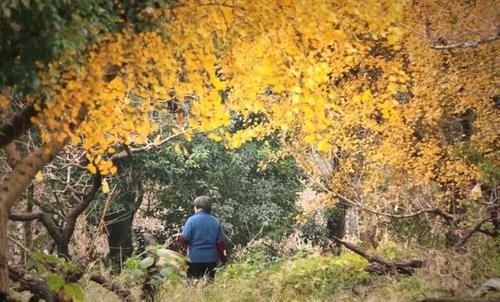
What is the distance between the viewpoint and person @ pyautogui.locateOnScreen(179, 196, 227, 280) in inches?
374

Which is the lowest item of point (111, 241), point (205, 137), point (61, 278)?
point (111, 241)

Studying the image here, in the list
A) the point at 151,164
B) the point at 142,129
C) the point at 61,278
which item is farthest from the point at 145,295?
the point at 151,164

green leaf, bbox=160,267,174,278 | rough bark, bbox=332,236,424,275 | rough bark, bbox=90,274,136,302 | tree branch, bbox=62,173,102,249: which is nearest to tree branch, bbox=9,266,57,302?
rough bark, bbox=90,274,136,302

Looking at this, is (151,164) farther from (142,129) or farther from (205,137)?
(142,129)

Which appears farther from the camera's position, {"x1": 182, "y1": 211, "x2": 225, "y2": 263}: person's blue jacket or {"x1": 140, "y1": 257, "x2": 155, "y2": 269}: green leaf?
{"x1": 182, "y1": 211, "x2": 225, "y2": 263}: person's blue jacket

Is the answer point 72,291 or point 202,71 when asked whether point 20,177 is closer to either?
point 72,291

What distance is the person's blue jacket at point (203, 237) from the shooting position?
9492 mm

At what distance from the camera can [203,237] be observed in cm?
948

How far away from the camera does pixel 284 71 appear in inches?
233

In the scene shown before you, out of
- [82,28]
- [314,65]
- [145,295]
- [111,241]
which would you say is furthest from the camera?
[111,241]

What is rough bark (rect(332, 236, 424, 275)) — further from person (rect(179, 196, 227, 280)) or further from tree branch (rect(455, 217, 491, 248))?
person (rect(179, 196, 227, 280))

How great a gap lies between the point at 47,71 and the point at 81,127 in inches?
49.7

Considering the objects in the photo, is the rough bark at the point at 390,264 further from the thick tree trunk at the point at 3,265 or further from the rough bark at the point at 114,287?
the thick tree trunk at the point at 3,265

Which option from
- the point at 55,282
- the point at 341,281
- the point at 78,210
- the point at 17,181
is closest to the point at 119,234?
the point at 78,210
